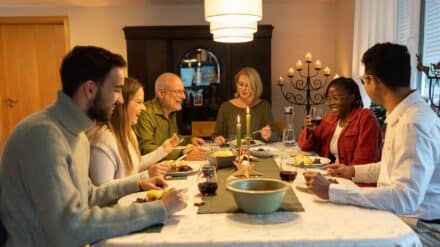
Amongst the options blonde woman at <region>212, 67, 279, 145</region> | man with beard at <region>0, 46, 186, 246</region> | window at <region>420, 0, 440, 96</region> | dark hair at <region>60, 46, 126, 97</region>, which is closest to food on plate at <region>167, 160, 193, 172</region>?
man with beard at <region>0, 46, 186, 246</region>

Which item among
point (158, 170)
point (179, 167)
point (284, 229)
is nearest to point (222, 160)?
point (179, 167)

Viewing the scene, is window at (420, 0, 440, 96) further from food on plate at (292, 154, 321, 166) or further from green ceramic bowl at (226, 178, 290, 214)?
green ceramic bowl at (226, 178, 290, 214)

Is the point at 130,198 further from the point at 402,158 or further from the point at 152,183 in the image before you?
Result: the point at 402,158

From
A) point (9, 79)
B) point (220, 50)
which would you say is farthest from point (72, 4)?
point (220, 50)

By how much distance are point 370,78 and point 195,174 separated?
0.91 metres

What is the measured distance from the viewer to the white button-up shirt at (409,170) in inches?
57.2

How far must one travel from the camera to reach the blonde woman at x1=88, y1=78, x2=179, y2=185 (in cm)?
181

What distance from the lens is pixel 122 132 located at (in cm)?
205

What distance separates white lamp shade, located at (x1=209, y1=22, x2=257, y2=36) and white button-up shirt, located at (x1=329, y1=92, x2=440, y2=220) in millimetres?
933

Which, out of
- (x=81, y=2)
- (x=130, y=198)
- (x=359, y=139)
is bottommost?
(x=130, y=198)

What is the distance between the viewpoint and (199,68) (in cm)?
441

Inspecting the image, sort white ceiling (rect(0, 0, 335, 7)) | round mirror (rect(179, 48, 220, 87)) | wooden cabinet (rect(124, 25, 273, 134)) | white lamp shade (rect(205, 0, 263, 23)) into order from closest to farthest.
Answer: white lamp shade (rect(205, 0, 263, 23)), wooden cabinet (rect(124, 25, 273, 134)), round mirror (rect(179, 48, 220, 87)), white ceiling (rect(0, 0, 335, 7))

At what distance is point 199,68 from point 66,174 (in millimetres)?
3258

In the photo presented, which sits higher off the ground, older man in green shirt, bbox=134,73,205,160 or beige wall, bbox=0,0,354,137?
beige wall, bbox=0,0,354,137
